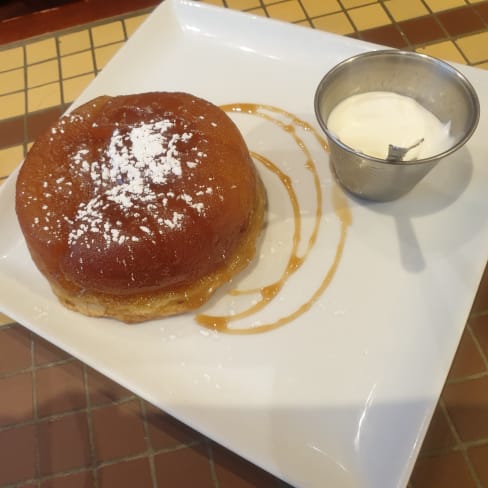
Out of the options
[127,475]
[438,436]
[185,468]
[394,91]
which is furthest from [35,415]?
[394,91]

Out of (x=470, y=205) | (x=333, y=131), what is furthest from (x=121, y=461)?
(x=470, y=205)

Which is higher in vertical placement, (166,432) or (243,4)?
(243,4)

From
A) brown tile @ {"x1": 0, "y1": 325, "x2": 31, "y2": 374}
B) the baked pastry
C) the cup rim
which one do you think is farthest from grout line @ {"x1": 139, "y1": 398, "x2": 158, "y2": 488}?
the cup rim

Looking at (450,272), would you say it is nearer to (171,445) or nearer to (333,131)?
(333,131)

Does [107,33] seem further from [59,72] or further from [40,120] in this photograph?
[40,120]

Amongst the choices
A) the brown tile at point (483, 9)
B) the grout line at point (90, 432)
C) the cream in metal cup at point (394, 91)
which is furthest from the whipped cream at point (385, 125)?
the grout line at point (90, 432)

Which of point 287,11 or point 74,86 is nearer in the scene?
point 74,86
